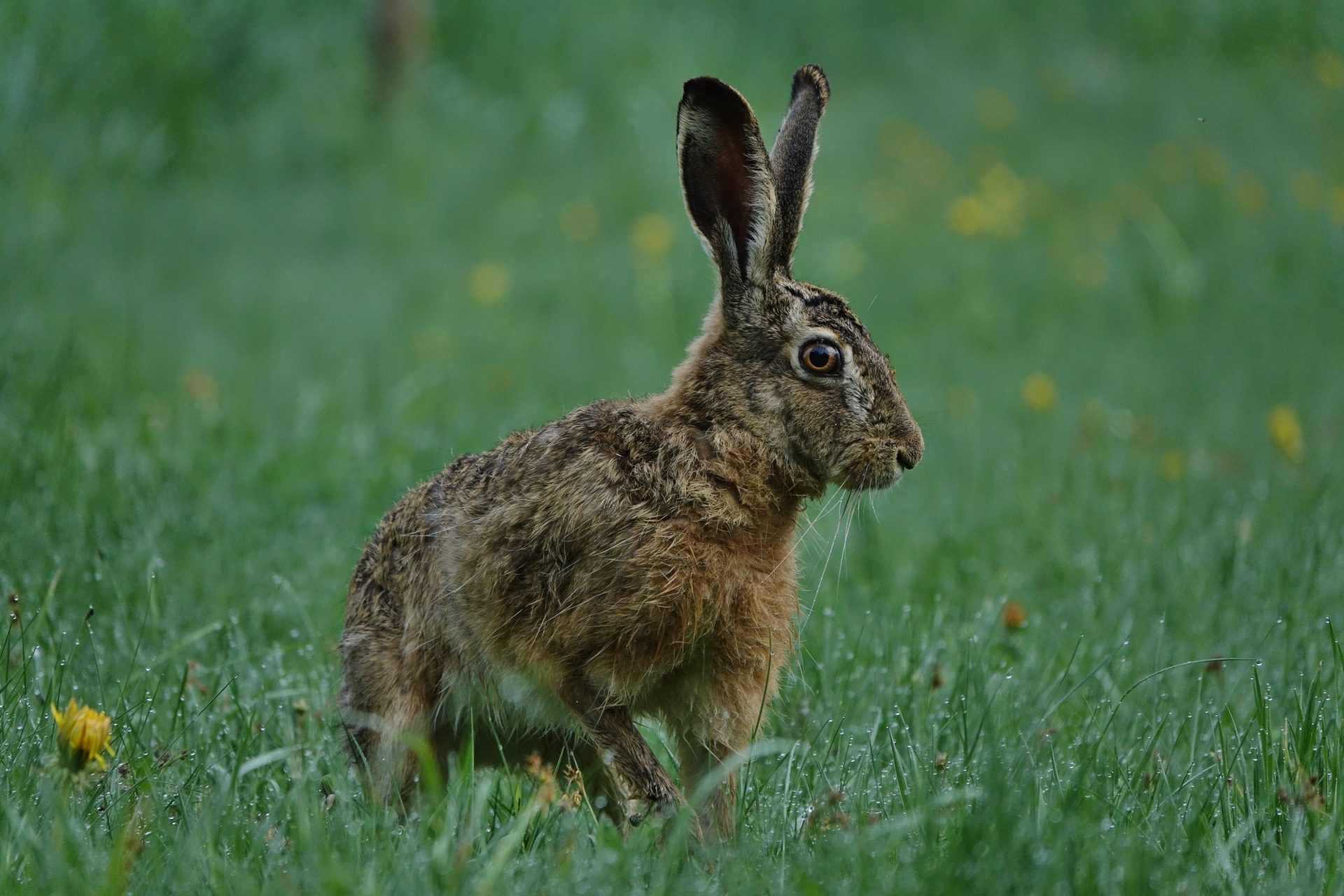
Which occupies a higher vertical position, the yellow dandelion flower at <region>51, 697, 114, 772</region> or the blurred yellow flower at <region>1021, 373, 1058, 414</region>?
the blurred yellow flower at <region>1021, 373, 1058, 414</region>

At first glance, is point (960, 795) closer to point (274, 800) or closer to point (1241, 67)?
point (274, 800)

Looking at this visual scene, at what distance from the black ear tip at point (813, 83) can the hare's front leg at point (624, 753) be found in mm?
1578

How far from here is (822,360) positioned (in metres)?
3.37

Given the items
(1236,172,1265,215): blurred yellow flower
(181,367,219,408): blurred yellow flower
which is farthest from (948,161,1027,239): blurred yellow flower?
(181,367,219,408): blurred yellow flower

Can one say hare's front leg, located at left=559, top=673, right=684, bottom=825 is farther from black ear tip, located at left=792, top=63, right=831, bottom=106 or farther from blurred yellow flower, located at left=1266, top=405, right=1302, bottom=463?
blurred yellow flower, located at left=1266, top=405, right=1302, bottom=463

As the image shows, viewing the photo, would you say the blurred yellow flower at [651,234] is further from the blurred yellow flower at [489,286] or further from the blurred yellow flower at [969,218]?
the blurred yellow flower at [969,218]

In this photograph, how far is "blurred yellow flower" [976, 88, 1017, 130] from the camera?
495 inches

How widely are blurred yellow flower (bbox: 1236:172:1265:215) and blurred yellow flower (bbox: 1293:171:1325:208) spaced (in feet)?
0.76

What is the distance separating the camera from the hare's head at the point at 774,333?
3354mm

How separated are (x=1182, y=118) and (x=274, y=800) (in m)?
11.2

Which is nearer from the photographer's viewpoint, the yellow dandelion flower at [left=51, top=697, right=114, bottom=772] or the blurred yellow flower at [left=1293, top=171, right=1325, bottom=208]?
the yellow dandelion flower at [left=51, top=697, right=114, bottom=772]

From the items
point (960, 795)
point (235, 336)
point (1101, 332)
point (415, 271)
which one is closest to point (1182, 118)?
point (1101, 332)

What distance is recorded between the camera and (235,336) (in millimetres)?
8570

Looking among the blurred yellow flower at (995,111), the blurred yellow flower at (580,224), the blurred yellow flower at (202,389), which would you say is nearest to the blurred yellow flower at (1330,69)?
the blurred yellow flower at (995,111)
